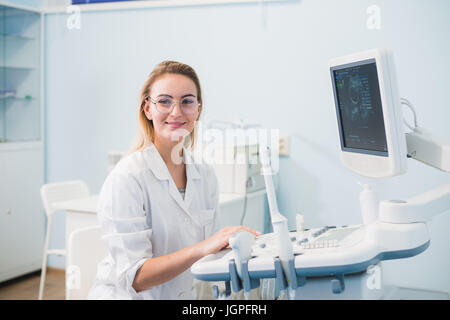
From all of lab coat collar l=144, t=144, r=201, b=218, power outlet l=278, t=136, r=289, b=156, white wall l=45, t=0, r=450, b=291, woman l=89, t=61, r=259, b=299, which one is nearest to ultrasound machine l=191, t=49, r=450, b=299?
woman l=89, t=61, r=259, b=299

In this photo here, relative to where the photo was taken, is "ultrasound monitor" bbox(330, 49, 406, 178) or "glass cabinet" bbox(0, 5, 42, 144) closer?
"ultrasound monitor" bbox(330, 49, 406, 178)

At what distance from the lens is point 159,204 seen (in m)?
1.26

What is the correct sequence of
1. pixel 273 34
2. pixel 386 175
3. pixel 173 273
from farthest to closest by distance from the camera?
pixel 273 34, pixel 173 273, pixel 386 175

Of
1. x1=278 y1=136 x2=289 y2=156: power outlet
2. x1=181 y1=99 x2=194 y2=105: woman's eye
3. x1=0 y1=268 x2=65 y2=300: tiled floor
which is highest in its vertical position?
x1=278 y1=136 x2=289 y2=156: power outlet

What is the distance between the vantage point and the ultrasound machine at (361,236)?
2.72 feet

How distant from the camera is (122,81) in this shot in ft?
9.90

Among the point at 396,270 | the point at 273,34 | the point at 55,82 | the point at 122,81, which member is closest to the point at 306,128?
the point at 273,34

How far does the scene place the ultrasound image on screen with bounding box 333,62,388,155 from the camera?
98cm

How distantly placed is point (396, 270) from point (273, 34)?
1.27 meters

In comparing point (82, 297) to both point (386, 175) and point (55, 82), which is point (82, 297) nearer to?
point (386, 175)

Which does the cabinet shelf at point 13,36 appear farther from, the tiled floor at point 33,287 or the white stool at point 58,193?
the tiled floor at point 33,287

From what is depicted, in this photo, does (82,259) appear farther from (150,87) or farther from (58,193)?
(58,193)

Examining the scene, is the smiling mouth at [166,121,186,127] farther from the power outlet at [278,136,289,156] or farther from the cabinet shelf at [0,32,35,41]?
the cabinet shelf at [0,32,35,41]

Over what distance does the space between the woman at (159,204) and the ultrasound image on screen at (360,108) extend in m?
0.32
